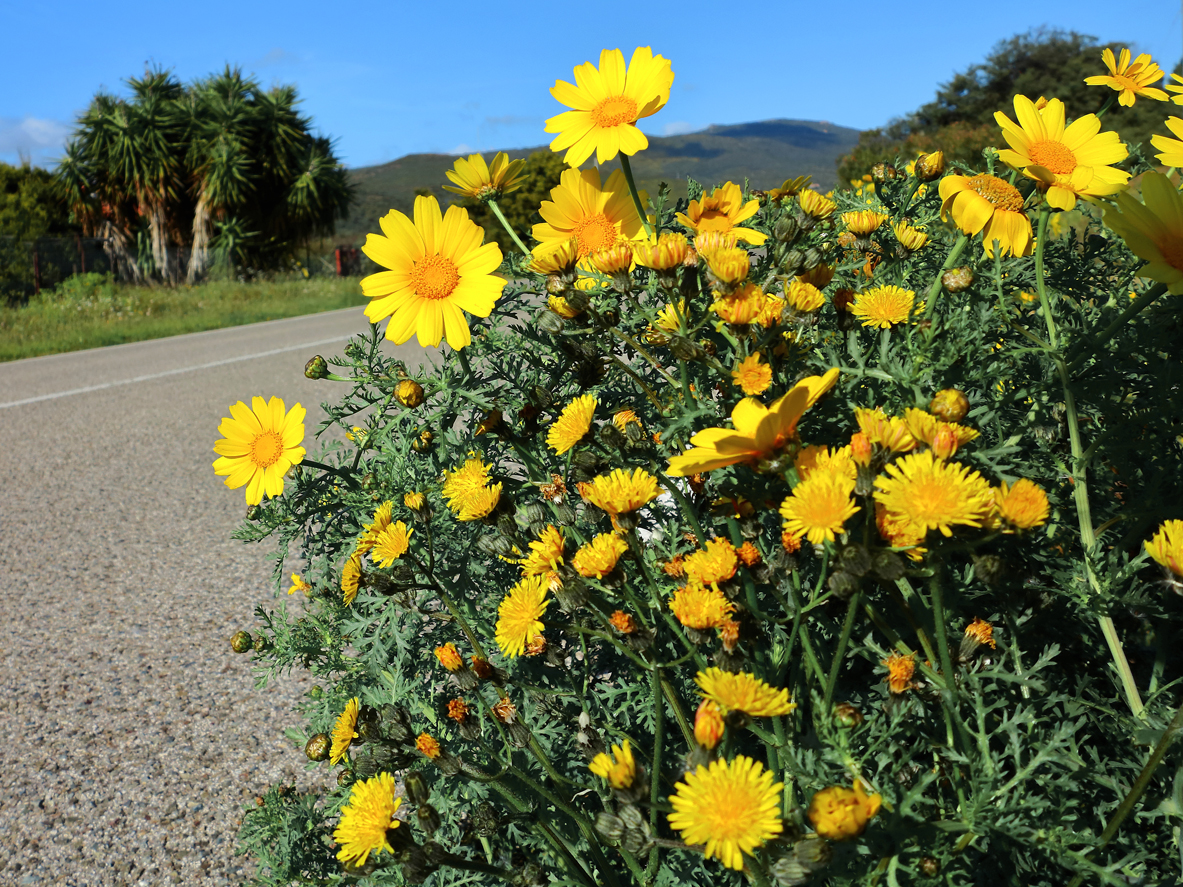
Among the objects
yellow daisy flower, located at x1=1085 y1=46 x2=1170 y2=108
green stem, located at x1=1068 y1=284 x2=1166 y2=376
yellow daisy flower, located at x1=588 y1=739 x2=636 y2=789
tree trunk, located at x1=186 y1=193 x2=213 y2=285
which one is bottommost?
yellow daisy flower, located at x1=588 y1=739 x2=636 y2=789

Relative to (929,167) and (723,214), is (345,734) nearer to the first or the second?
(723,214)

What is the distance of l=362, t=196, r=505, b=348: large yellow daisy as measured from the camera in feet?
4.34

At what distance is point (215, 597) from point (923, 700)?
9.37 feet

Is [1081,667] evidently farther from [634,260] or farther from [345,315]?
[345,315]

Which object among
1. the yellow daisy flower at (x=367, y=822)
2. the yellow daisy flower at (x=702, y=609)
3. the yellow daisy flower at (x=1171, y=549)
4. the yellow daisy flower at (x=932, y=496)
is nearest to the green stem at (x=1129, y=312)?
the yellow daisy flower at (x=1171, y=549)

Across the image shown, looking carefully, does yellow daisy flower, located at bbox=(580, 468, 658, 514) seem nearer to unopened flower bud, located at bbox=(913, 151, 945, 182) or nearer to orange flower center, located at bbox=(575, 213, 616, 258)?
orange flower center, located at bbox=(575, 213, 616, 258)

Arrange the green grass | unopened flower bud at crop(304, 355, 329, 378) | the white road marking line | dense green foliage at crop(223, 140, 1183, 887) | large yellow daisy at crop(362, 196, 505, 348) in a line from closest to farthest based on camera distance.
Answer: dense green foliage at crop(223, 140, 1183, 887)
large yellow daisy at crop(362, 196, 505, 348)
unopened flower bud at crop(304, 355, 329, 378)
the white road marking line
the green grass

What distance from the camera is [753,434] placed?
901mm

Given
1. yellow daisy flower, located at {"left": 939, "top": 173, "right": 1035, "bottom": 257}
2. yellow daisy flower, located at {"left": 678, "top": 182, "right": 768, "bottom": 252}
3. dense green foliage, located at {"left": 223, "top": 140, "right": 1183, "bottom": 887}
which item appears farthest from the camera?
yellow daisy flower, located at {"left": 678, "top": 182, "right": 768, "bottom": 252}

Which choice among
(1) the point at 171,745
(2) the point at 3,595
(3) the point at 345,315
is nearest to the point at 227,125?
(3) the point at 345,315

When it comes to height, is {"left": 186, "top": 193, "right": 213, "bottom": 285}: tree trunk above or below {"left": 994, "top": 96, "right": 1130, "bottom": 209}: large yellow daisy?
above

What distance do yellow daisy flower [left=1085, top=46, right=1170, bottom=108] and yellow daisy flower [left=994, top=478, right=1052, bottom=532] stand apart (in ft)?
3.26

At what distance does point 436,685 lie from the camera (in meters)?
1.57

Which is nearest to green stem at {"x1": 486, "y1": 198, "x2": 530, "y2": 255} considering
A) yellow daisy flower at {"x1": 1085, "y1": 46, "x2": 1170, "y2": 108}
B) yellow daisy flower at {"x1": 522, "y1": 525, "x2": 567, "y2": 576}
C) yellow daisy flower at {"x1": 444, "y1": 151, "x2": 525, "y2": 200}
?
yellow daisy flower at {"x1": 444, "y1": 151, "x2": 525, "y2": 200}
